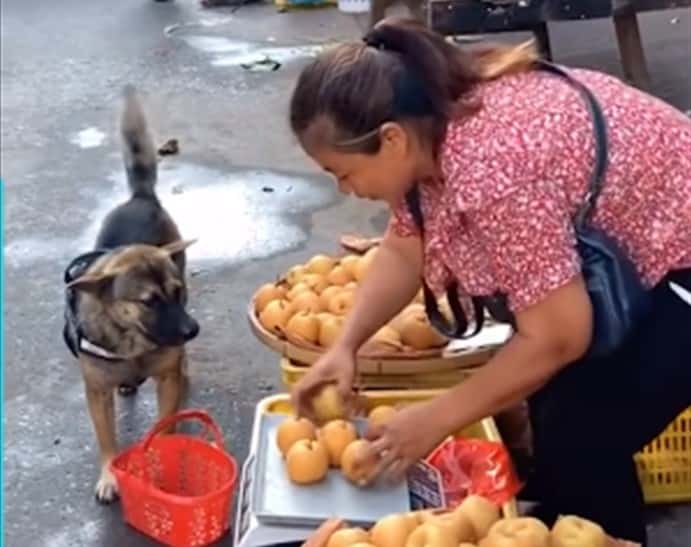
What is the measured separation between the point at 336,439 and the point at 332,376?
14cm

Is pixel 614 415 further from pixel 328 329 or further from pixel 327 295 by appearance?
pixel 327 295

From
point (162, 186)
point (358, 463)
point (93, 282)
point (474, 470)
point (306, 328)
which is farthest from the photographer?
point (162, 186)

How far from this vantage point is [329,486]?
2.93 metres

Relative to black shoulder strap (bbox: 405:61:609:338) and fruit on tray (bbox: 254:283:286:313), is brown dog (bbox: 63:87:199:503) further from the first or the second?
black shoulder strap (bbox: 405:61:609:338)

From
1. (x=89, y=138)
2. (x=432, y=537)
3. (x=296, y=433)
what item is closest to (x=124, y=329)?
(x=296, y=433)

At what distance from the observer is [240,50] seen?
28.8 feet

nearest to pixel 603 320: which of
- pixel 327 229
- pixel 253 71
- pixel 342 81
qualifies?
pixel 342 81

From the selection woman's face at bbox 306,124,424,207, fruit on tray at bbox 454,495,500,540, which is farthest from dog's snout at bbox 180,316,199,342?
woman's face at bbox 306,124,424,207

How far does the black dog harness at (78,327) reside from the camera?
13.0 ft

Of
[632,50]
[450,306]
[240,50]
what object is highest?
[450,306]

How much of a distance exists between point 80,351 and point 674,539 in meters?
1.65

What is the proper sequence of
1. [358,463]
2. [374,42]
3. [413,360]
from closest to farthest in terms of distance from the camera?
1. [374,42]
2. [358,463]
3. [413,360]

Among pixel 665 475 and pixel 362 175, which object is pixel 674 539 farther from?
pixel 362 175

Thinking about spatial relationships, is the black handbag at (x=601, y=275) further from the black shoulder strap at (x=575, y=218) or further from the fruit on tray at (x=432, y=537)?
the fruit on tray at (x=432, y=537)
